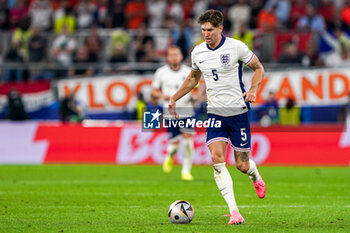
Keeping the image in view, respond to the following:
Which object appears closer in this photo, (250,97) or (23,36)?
(250,97)

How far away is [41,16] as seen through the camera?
93.0 feet

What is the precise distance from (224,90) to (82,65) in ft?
52.2

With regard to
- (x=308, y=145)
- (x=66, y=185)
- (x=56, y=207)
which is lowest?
(x=308, y=145)

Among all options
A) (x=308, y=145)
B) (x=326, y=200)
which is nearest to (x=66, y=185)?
(x=326, y=200)

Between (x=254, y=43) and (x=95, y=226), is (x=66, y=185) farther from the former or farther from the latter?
(x=254, y=43)

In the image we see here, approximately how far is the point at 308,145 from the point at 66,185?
828 cm

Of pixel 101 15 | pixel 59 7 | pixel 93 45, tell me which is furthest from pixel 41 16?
pixel 93 45

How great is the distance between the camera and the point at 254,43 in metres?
25.0

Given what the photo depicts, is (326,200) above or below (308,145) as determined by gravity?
above

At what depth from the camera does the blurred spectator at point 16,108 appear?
77.9ft

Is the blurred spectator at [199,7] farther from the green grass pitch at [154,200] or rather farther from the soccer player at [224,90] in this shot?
the soccer player at [224,90]

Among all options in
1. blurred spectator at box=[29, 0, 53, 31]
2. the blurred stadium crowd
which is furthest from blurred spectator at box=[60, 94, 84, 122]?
blurred spectator at box=[29, 0, 53, 31]

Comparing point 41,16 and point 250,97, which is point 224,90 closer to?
point 250,97

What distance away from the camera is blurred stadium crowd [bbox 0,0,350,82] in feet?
81.8
